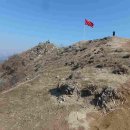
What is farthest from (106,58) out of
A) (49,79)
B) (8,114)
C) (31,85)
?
(8,114)

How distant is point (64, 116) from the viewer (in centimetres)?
3719

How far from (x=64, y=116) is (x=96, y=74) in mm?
12429

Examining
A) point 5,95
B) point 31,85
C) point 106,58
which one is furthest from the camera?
point 106,58

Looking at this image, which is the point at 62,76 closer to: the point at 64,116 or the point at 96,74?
the point at 96,74

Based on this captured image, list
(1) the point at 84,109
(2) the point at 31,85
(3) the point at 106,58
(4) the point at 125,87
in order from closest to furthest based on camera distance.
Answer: (1) the point at 84,109 < (4) the point at 125,87 < (2) the point at 31,85 < (3) the point at 106,58

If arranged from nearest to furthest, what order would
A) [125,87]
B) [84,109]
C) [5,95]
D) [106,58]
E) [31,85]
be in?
[84,109]
[125,87]
[5,95]
[31,85]
[106,58]

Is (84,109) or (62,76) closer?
(84,109)

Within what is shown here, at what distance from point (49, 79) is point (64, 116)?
1492cm

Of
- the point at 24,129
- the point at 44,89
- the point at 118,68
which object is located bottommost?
the point at 24,129

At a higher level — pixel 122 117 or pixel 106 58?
pixel 106 58

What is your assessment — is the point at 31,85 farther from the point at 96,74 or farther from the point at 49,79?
the point at 96,74

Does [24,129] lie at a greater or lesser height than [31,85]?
lesser

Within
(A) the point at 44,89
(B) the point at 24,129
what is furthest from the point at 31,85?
(B) the point at 24,129

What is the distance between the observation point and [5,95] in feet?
150
